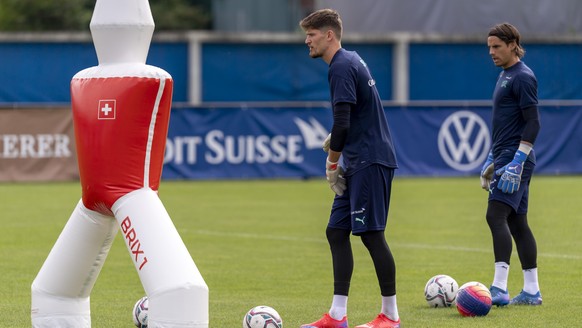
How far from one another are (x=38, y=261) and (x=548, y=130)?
648 inches

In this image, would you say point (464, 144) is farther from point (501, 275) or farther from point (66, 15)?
point (66, 15)

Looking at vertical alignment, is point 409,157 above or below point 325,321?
below

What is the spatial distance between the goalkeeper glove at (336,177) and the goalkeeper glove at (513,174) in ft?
5.21

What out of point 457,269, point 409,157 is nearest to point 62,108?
point 409,157

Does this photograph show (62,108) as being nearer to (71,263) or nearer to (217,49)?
(217,49)

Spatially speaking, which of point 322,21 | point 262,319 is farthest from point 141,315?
point 322,21

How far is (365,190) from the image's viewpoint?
916 centimetres

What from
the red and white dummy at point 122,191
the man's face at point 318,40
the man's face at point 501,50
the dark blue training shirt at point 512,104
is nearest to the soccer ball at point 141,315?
the red and white dummy at point 122,191

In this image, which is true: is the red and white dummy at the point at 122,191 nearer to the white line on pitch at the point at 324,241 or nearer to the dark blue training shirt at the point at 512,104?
the dark blue training shirt at the point at 512,104

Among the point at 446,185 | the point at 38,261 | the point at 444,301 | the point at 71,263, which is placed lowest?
the point at 446,185

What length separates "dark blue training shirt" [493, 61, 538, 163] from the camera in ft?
33.7

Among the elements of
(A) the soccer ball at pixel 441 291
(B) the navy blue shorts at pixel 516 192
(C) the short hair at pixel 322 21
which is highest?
(C) the short hair at pixel 322 21

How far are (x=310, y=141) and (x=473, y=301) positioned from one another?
1762cm

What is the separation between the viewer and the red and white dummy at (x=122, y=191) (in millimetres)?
7781
